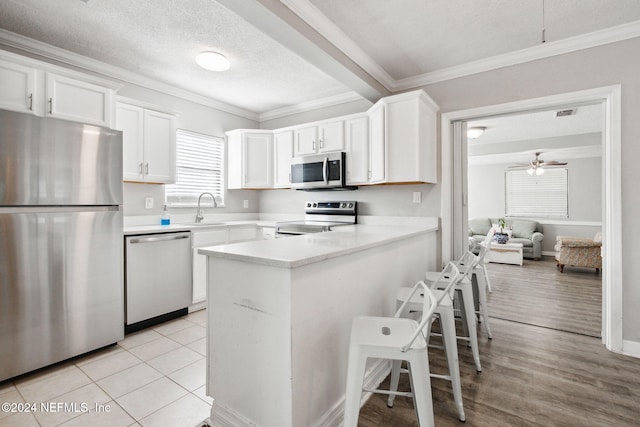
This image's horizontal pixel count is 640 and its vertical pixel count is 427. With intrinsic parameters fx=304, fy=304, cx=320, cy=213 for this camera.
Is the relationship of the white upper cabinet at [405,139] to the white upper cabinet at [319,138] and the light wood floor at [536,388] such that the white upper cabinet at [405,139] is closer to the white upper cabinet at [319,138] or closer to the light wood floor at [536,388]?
the white upper cabinet at [319,138]

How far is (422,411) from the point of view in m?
1.20

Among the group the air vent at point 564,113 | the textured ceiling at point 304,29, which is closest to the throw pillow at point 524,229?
the air vent at point 564,113

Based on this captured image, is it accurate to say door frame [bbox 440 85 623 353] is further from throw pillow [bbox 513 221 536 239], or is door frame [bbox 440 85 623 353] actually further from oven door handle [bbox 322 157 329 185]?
throw pillow [bbox 513 221 536 239]

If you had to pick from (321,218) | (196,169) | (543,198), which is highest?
(196,169)

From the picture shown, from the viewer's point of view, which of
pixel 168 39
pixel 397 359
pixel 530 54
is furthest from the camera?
pixel 530 54

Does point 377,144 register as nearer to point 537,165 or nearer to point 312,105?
point 312,105

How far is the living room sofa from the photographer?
6730 mm

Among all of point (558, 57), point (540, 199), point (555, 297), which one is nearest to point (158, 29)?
point (558, 57)

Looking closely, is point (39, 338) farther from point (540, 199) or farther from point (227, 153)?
point (540, 199)

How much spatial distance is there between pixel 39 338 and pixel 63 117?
158cm

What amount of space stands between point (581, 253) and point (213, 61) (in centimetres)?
638

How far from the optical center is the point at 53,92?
2.24m

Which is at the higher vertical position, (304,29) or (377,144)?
(304,29)

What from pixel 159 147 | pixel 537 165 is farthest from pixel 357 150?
pixel 537 165
